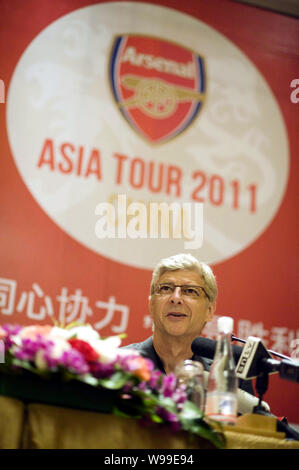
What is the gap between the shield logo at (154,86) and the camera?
323 cm

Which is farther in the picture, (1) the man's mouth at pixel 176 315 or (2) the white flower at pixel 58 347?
(1) the man's mouth at pixel 176 315

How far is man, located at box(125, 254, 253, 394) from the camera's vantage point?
94.2 inches

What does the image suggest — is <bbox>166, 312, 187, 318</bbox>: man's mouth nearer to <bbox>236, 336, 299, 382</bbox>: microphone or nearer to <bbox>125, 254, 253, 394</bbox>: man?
<bbox>125, 254, 253, 394</bbox>: man

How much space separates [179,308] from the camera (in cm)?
239

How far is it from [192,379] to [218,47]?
8.11 ft

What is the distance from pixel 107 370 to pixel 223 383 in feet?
1.32

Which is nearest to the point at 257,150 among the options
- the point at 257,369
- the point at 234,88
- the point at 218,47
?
the point at 234,88

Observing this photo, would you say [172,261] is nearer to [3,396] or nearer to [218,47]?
[3,396]

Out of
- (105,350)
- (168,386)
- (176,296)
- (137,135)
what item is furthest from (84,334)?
(137,135)

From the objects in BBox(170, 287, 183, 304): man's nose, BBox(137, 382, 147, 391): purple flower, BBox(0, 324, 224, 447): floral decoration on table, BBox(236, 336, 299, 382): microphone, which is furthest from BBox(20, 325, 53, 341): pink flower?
BBox(170, 287, 183, 304): man's nose

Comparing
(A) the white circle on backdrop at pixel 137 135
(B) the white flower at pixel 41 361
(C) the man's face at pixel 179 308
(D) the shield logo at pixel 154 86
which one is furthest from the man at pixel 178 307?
(B) the white flower at pixel 41 361

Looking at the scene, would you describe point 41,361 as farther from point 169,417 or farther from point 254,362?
point 254,362

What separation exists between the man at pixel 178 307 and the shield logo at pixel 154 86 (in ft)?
3.31

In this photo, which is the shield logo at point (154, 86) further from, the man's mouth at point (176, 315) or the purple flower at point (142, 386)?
the purple flower at point (142, 386)
